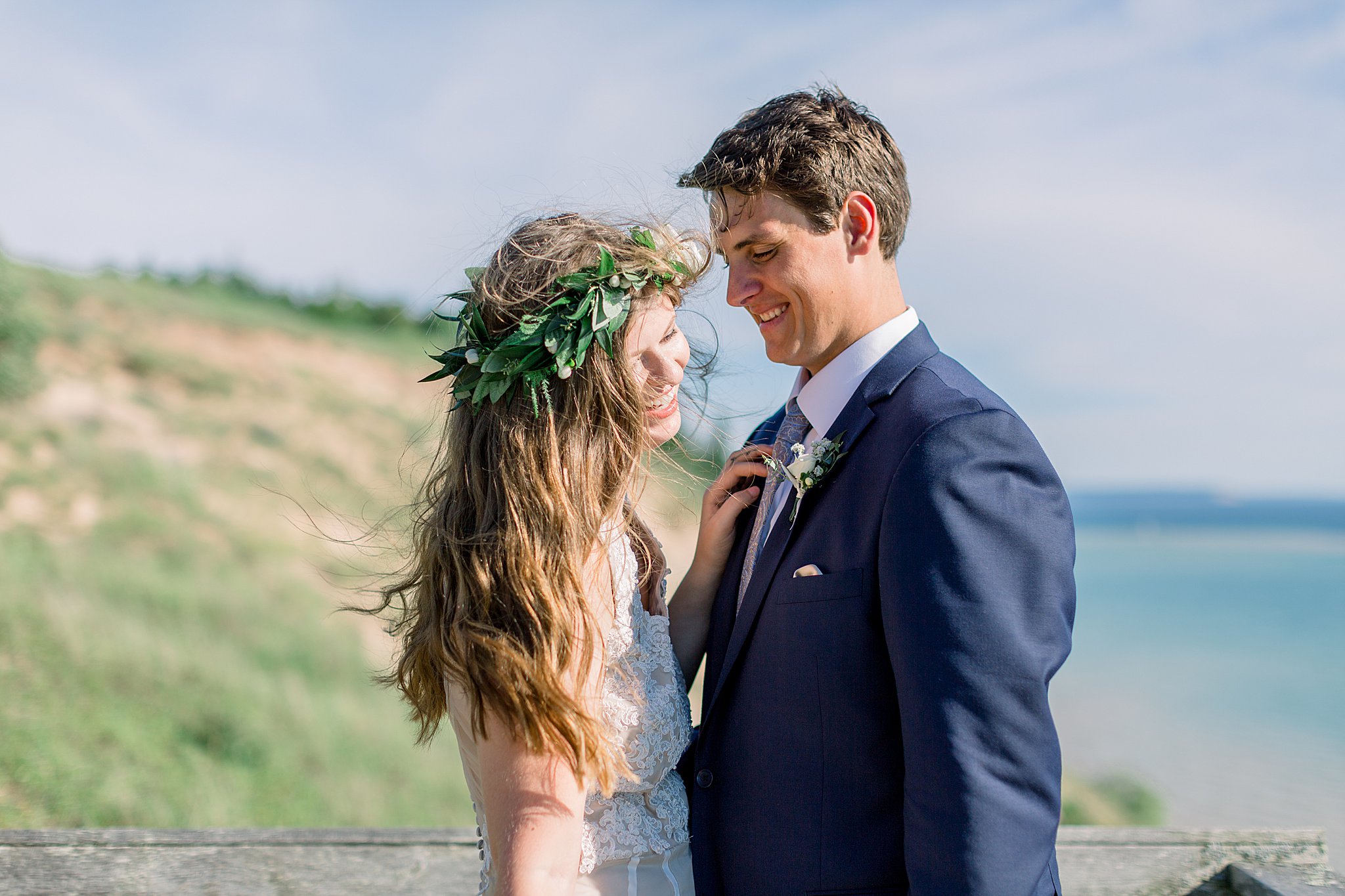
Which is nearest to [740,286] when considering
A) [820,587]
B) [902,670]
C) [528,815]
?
[820,587]

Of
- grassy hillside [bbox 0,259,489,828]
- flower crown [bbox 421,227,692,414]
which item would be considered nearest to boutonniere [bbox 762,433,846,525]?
flower crown [bbox 421,227,692,414]

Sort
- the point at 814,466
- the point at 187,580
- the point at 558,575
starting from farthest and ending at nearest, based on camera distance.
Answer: the point at 187,580, the point at 814,466, the point at 558,575

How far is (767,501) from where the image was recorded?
90.5 inches

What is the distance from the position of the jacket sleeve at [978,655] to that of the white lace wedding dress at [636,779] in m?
0.54

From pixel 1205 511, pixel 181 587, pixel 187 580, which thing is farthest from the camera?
pixel 1205 511

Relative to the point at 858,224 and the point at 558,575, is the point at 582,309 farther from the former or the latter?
the point at 858,224

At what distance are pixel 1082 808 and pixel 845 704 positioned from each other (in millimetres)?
12777

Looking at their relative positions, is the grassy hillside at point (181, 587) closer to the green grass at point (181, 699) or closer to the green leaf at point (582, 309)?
the green grass at point (181, 699)

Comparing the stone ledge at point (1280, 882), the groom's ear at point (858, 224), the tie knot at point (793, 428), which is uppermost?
the groom's ear at point (858, 224)

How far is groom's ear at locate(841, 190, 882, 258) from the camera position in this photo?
235 cm

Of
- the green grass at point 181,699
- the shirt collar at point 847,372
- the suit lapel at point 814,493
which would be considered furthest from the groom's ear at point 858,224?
the green grass at point 181,699

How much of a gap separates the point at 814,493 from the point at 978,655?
56 centimetres

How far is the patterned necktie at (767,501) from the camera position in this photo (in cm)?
226

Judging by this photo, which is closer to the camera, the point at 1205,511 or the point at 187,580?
the point at 187,580
